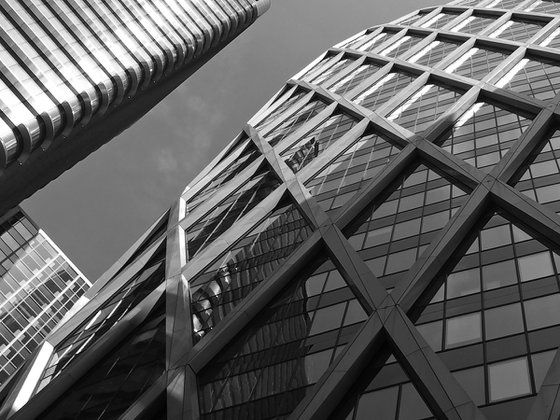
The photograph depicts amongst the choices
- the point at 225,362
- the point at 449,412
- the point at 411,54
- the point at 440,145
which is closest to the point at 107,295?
the point at 225,362

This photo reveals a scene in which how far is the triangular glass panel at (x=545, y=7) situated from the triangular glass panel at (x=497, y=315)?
3163 cm

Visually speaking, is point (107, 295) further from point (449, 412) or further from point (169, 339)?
point (449, 412)

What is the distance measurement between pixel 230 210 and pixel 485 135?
1150 centimetres

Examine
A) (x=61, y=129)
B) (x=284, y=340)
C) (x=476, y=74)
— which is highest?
(x=61, y=129)

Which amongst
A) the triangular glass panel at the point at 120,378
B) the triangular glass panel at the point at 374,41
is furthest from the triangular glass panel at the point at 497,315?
the triangular glass panel at the point at 374,41

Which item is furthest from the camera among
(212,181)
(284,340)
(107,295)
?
(212,181)

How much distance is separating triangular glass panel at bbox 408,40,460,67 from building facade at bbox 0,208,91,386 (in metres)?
29.8

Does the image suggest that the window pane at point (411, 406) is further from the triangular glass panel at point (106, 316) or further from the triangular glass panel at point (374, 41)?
the triangular glass panel at point (374, 41)

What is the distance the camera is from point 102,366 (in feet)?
83.0

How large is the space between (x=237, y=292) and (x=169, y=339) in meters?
2.88

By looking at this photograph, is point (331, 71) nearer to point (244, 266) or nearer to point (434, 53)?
point (434, 53)

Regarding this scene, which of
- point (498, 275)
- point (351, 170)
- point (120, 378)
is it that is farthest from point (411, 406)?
point (351, 170)

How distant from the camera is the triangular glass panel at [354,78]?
45.8m

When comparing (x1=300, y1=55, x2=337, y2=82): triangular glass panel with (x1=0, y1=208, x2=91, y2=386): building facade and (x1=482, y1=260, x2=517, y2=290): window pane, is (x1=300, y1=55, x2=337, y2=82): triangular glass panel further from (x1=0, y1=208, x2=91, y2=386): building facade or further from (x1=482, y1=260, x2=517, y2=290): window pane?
(x1=482, y1=260, x2=517, y2=290): window pane
